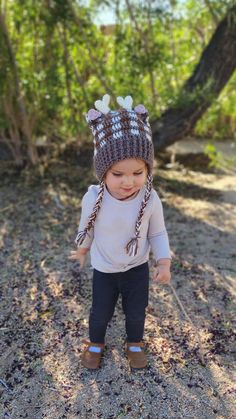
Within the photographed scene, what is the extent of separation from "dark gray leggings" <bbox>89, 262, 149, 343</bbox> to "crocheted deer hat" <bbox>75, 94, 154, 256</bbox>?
18 centimetres

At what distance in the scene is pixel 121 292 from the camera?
231 cm

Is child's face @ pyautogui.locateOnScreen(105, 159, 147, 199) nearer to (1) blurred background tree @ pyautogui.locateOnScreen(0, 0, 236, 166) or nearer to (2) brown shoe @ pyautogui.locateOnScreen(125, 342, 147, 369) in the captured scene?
(2) brown shoe @ pyautogui.locateOnScreen(125, 342, 147, 369)

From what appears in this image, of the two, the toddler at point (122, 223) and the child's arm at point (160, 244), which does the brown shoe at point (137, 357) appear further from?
the child's arm at point (160, 244)

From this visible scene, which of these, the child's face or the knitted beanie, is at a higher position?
the knitted beanie

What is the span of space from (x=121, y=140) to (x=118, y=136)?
0.02m

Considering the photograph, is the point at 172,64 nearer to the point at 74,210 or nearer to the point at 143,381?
the point at 74,210

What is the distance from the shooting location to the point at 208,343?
8.39 feet

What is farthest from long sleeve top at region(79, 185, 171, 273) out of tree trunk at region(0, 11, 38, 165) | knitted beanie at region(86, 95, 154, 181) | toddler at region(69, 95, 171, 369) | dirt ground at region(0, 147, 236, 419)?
tree trunk at region(0, 11, 38, 165)

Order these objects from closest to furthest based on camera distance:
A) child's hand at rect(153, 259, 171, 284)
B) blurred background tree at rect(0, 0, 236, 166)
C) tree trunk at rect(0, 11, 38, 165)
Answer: child's hand at rect(153, 259, 171, 284) → tree trunk at rect(0, 11, 38, 165) → blurred background tree at rect(0, 0, 236, 166)

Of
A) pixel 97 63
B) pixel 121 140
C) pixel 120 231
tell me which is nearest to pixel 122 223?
pixel 120 231

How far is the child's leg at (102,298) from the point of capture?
7.43 ft

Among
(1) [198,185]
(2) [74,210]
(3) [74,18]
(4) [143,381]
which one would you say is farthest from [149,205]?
(1) [198,185]

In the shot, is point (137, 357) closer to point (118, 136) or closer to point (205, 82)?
point (118, 136)

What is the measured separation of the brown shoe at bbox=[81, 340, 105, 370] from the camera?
92.6 inches
